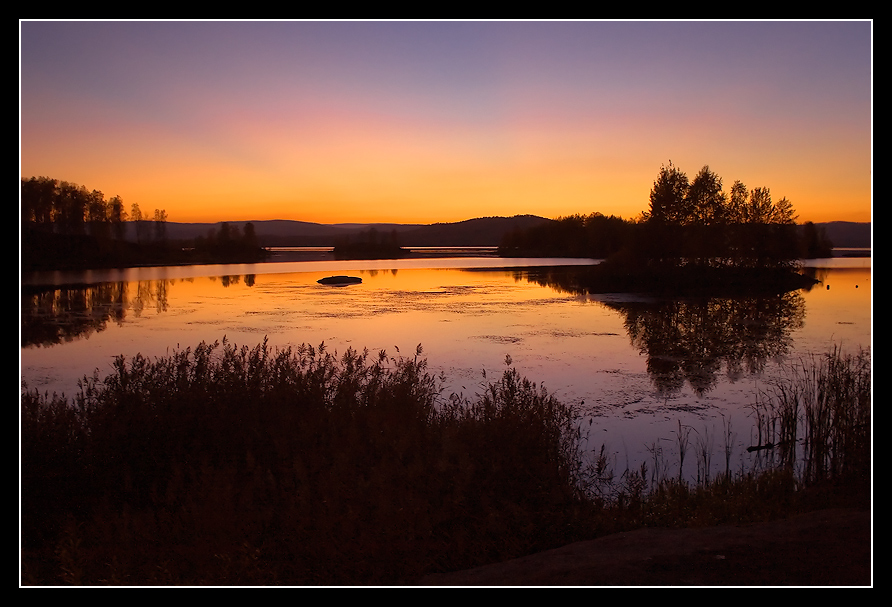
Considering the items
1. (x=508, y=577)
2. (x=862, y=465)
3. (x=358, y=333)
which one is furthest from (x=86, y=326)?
(x=862, y=465)

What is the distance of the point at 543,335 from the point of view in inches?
841

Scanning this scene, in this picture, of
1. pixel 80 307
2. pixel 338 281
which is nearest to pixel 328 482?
pixel 80 307

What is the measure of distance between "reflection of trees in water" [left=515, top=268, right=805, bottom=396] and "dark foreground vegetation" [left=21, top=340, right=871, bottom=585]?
17.7 ft

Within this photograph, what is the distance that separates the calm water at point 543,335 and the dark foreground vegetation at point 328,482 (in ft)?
4.95

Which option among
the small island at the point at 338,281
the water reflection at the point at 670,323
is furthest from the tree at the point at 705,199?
the small island at the point at 338,281

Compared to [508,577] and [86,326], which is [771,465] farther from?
[86,326]

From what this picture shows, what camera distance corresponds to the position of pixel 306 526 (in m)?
6.22

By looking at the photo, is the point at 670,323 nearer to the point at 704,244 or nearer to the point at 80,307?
the point at 704,244

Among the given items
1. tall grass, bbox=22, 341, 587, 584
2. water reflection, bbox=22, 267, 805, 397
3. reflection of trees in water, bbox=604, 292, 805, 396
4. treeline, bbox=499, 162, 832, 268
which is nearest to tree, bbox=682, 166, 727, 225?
treeline, bbox=499, 162, 832, 268

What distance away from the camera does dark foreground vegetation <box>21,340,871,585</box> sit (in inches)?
235

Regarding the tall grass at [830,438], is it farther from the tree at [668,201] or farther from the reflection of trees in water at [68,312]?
the tree at [668,201]

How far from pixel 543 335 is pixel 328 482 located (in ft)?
51.5

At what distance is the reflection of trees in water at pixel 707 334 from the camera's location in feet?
51.7

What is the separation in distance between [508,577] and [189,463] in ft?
16.7
